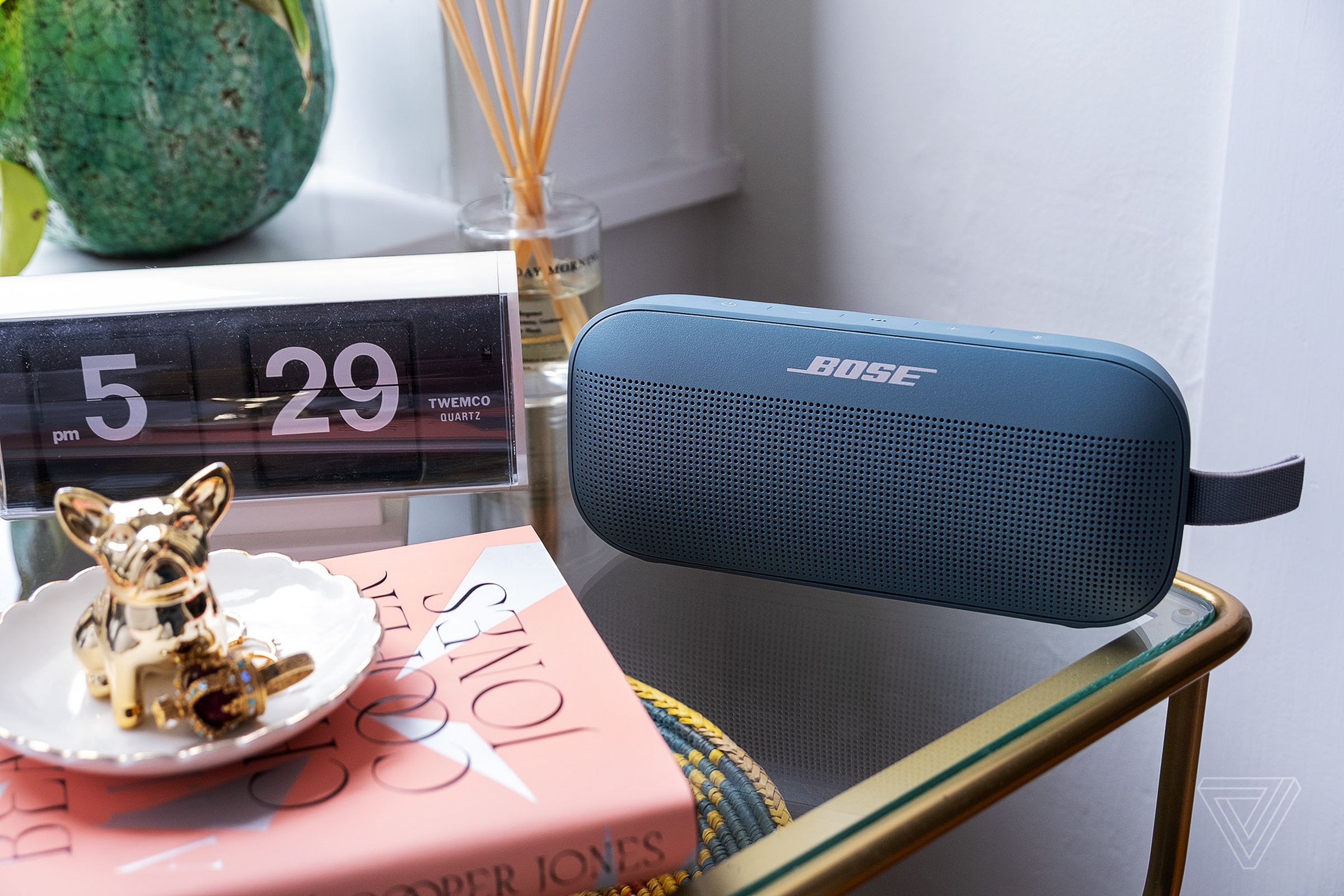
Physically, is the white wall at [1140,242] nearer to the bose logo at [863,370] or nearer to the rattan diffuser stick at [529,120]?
the bose logo at [863,370]

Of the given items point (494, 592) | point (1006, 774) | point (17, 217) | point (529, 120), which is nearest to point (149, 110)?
point (17, 217)

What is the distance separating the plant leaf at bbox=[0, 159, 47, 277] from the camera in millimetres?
590

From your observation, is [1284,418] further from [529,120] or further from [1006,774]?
[529,120]

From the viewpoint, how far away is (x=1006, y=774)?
1.29 ft

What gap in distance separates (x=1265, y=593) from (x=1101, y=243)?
0.72ft

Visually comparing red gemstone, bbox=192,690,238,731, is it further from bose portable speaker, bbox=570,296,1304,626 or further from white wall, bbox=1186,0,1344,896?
white wall, bbox=1186,0,1344,896

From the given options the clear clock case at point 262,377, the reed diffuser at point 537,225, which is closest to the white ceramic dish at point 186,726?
the clear clock case at point 262,377

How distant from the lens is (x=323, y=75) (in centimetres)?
71

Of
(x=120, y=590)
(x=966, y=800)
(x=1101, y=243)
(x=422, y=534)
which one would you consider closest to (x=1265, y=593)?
(x=1101, y=243)

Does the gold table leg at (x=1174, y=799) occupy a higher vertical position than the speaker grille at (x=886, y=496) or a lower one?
lower

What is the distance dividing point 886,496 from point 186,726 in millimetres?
255

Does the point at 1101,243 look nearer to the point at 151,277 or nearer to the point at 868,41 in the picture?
the point at 868,41

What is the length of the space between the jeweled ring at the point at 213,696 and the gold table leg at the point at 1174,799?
1.20 feet

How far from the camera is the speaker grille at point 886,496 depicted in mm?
426
